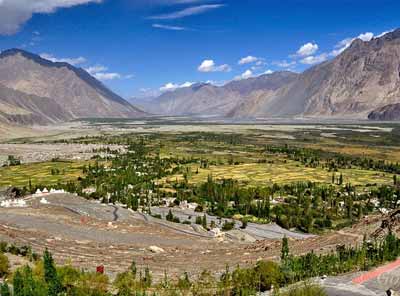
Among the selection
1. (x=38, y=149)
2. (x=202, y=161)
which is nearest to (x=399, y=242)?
(x=202, y=161)

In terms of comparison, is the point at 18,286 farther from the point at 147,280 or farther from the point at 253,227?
the point at 253,227

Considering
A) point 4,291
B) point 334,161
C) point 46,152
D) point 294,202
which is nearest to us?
point 4,291

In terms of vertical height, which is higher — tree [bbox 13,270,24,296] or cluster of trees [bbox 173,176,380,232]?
tree [bbox 13,270,24,296]

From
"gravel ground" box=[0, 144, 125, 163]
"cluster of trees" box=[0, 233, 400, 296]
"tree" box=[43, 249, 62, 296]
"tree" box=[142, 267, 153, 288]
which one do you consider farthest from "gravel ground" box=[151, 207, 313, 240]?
"gravel ground" box=[0, 144, 125, 163]

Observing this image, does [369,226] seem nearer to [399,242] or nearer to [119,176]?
[399,242]

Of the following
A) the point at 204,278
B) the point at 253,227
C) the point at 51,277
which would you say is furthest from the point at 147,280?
the point at 253,227

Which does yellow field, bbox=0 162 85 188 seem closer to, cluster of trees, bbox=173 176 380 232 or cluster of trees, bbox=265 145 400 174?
cluster of trees, bbox=173 176 380 232

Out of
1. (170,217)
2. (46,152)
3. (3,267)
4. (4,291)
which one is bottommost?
(170,217)
